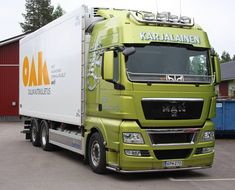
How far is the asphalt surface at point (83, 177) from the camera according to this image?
930 centimetres

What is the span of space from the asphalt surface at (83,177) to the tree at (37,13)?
64905 mm

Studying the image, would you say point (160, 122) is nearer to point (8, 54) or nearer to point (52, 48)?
point (52, 48)

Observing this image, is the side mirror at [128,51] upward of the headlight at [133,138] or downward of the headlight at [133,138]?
upward

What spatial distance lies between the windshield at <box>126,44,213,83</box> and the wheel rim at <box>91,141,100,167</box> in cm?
193

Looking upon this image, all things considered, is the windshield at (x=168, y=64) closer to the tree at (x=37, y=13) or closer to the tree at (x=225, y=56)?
the tree at (x=37, y=13)

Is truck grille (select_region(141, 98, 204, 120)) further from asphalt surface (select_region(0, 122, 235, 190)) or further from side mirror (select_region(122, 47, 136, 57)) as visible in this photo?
asphalt surface (select_region(0, 122, 235, 190))

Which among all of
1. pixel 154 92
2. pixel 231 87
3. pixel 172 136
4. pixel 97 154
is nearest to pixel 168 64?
pixel 154 92

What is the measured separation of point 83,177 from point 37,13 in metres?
69.3

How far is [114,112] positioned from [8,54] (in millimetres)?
22275

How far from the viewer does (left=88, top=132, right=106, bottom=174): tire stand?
10328 millimetres

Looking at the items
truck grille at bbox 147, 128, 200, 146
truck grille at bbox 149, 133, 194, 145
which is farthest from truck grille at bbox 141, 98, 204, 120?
truck grille at bbox 149, 133, 194, 145

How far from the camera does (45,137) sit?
15.2m

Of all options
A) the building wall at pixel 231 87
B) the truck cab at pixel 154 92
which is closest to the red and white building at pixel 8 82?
the building wall at pixel 231 87

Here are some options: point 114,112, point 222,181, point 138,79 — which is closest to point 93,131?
point 114,112
